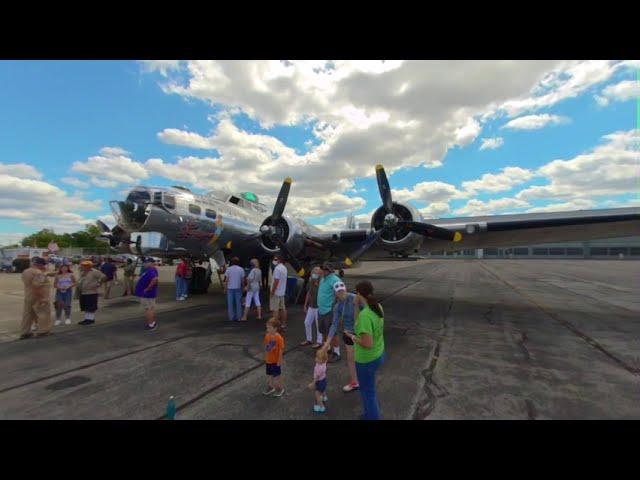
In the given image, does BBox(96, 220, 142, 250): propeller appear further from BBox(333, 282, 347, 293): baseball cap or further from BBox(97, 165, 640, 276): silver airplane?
BBox(333, 282, 347, 293): baseball cap

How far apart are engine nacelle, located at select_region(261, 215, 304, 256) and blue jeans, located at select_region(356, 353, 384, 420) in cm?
847

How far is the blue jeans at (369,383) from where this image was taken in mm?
3305

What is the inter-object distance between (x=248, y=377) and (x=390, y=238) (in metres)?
7.85

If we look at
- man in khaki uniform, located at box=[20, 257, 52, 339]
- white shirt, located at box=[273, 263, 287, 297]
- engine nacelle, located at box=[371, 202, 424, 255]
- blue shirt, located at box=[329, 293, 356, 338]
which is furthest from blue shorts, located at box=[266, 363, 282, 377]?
engine nacelle, located at box=[371, 202, 424, 255]

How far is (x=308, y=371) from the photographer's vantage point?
17.5 ft

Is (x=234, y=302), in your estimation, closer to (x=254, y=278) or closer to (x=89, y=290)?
(x=254, y=278)

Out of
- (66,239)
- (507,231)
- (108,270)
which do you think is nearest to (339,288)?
(507,231)

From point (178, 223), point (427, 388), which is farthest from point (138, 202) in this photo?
point (427, 388)
